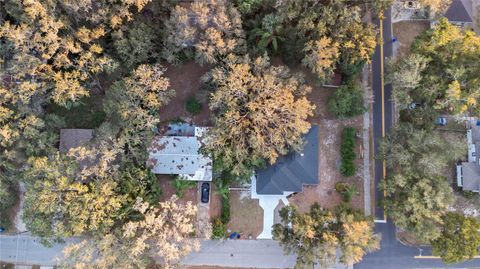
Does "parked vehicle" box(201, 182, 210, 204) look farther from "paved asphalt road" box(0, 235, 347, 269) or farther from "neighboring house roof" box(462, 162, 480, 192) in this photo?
"neighboring house roof" box(462, 162, 480, 192)

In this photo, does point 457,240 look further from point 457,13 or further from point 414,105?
point 457,13

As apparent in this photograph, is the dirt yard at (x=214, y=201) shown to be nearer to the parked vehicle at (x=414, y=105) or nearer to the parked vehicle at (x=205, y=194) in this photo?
the parked vehicle at (x=205, y=194)

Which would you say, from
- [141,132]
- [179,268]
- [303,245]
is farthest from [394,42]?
[179,268]

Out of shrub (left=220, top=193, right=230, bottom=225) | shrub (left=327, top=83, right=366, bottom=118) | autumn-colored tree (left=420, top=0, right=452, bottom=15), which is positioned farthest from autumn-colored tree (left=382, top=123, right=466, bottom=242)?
shrub (left=220, top=193, right=230, bottom=225)

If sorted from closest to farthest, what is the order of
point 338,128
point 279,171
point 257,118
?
point 257,118 < point 279,171 < point 338,128

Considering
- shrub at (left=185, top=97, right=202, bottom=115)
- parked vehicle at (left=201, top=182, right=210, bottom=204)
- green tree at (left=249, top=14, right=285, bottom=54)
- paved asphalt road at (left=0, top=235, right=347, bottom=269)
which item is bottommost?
paved asphalt road at (left=0, top=235, right=347, bottom=269)

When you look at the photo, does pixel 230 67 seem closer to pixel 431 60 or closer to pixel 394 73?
pixel 394 73
